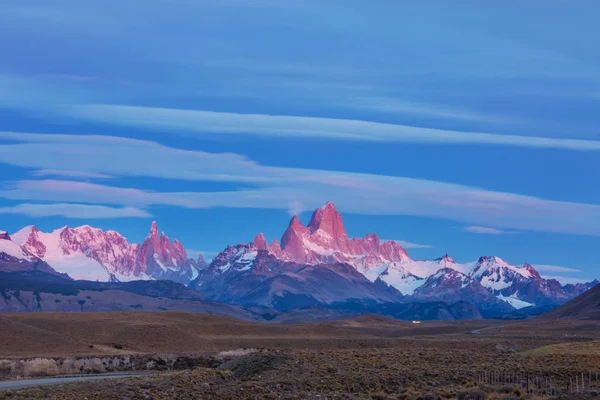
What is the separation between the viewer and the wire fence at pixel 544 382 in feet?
204

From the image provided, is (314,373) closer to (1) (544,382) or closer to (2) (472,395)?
(2) (472,395)

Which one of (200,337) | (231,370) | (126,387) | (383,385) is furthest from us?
(200,337)

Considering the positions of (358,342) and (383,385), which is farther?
(358,342)

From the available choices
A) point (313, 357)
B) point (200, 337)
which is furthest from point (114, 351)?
point (313, 357)

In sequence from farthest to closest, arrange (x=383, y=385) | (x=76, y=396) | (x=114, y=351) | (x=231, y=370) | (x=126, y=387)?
(x=114, y=351) → (x=231, y=370) → (x=383, y=385) → (x=126, y=387) → (x=76, y=396)

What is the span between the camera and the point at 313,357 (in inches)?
2931

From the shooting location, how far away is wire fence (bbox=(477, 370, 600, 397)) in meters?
→ 62.2

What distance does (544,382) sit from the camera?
67.1 meters

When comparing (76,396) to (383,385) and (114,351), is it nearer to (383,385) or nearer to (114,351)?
(383,385)

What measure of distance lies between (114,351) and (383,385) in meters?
66.6

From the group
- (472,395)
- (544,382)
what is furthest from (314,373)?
(544,382)

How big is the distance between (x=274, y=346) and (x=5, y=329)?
37.7 metres

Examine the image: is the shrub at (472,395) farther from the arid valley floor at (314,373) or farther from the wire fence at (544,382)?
the wire fence at (544,382)

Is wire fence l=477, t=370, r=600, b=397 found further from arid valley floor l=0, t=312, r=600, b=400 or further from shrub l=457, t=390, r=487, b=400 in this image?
shrub l=457, t=390, r=487, b=400
